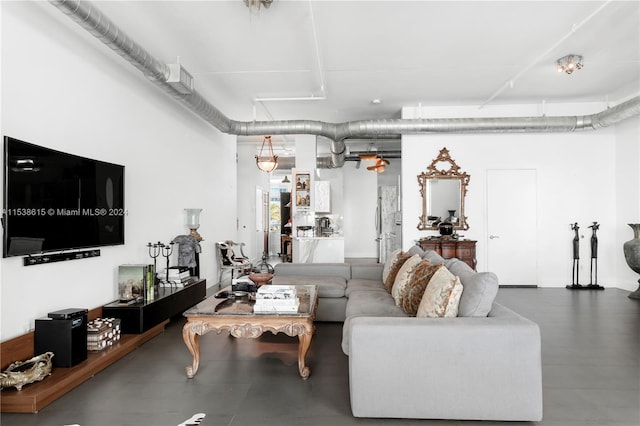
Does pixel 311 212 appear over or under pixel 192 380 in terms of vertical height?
over

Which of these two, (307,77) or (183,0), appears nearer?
(183,0)

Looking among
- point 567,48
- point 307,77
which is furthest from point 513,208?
point 307,77

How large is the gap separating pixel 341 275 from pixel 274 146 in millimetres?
6385

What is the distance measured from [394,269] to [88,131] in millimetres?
3645

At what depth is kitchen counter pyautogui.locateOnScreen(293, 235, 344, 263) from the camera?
8.65 metres

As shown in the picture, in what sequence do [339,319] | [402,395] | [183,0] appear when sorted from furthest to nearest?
1. [339,319]
2. [183,0]
3. [402,395]

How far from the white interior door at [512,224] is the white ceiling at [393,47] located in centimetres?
153

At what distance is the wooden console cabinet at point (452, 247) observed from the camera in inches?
279

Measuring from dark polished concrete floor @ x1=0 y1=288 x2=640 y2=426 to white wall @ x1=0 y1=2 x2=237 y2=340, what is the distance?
91cm

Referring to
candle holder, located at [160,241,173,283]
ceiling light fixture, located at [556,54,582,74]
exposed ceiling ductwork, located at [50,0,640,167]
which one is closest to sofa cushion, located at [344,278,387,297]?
candle holder, located at [160,241,173,283]

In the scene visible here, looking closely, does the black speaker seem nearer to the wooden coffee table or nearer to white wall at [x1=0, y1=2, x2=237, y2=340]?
Answer: white wall at [x1=0, y1=2, x2=237, y2=340]

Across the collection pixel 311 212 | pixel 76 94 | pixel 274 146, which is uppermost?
pixel 274 146

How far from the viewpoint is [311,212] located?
9328 millimetres

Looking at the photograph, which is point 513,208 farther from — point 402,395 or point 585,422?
point 402,395
